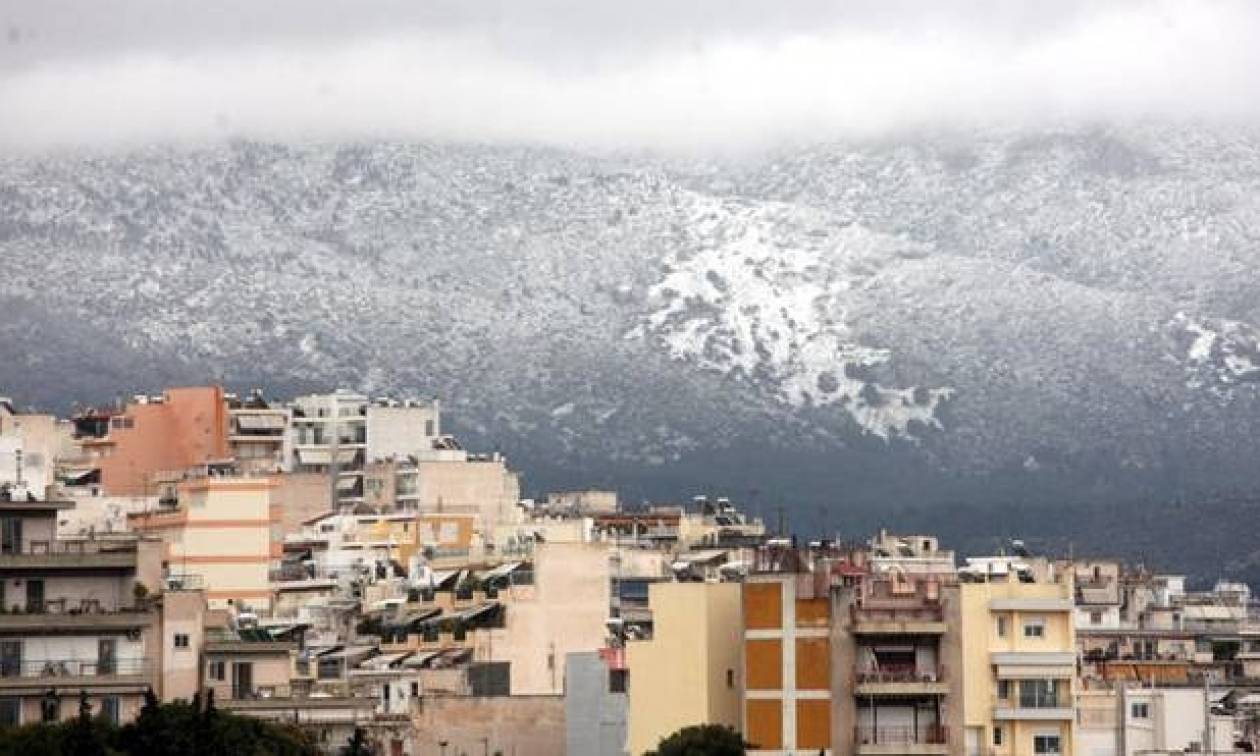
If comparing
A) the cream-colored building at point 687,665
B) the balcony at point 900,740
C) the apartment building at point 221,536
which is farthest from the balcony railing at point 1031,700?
the apartment building at point 221,536

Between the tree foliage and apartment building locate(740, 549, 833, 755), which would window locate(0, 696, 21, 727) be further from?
apartment building locate(740, 549, 833, 755)

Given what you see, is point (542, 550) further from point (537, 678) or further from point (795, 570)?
point (795, 570)

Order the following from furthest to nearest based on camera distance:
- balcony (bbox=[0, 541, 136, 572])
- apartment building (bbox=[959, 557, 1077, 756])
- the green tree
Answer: apartment building (bbox=[959, 557, 1077, 756])
balcony (bbox=[0, 541, 136, 572])
the green tree

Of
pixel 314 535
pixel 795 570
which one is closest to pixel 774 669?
pixel 795 570

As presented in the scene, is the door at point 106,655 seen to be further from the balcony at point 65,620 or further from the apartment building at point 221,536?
the apartment building at point 221,536

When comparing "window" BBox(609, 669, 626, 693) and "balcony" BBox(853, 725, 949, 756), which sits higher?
"window" BBox(609, 669, 626, 693)

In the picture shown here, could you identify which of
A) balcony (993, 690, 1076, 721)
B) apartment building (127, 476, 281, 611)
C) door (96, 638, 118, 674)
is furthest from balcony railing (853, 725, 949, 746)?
apartment building (127, 476, 281, 611)

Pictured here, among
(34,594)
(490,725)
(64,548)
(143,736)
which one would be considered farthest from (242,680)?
(143,736)
